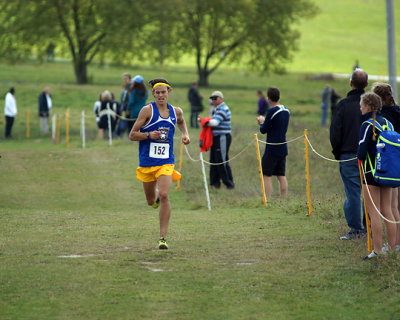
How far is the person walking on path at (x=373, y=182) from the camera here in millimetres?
7895

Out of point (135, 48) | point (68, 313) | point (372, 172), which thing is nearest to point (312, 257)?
point (372, 172)

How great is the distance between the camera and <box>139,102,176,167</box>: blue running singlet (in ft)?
29.4

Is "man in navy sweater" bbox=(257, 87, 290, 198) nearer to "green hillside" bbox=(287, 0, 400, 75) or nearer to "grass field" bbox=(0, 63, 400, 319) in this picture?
"grass field" bbox=(0, 63, 400, 319)

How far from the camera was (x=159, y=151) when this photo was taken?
8.98 meters

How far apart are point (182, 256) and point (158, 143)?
1484 mm

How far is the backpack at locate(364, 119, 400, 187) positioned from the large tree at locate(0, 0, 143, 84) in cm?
3598

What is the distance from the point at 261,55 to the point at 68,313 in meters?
51.4

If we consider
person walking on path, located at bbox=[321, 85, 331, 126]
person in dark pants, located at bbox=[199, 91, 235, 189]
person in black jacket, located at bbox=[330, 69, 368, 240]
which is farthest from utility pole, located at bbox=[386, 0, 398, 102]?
person walking on path, located at bbox=[321, 85, 331, 126]

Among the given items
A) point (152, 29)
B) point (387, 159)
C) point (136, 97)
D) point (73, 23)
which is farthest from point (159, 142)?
point (152, 29)

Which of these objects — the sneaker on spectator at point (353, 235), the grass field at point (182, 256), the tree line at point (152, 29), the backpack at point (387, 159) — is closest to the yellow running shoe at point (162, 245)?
Result: the grass field at point (182, 256)

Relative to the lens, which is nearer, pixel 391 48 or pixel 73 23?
pixel 391 48

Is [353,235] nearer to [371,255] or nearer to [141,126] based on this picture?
[371,255]

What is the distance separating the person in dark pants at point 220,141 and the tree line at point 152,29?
27.3 m

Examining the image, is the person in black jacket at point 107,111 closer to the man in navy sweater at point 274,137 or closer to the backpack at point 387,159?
the man in navy sweater at point 274,137
